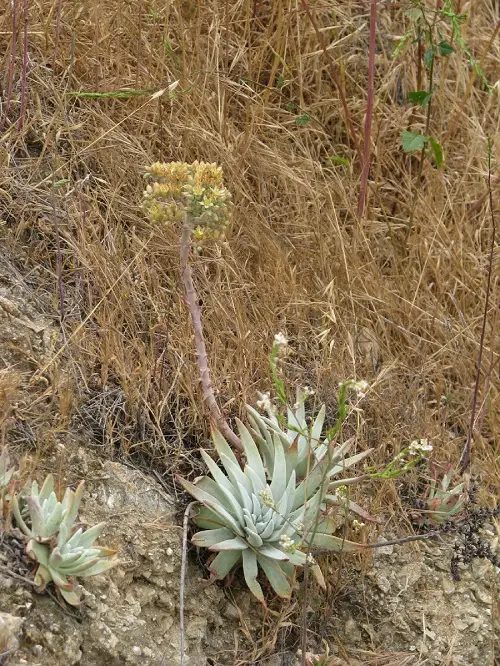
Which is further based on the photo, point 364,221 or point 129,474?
point 364,221

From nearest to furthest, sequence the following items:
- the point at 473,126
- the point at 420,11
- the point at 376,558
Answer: the point at 376,558 → the point at 420,11 → the point at 473,126

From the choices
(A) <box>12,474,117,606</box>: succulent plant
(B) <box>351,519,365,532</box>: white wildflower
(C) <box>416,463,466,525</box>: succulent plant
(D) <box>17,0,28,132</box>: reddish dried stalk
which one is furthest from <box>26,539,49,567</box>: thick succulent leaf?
(D) <box>17,0,28,132</box>: reddish dried stalk

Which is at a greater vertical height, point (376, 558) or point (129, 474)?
point (129, 474)

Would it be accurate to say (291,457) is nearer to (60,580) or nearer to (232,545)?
(232,545)

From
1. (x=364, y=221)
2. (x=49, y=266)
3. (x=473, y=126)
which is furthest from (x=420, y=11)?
(x=49, y=266)

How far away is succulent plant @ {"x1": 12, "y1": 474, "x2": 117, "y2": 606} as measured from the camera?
87.4 inches

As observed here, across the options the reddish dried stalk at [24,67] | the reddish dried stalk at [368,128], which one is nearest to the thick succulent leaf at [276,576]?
the reddish dried stalk at [368,128]

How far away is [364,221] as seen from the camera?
350 cm

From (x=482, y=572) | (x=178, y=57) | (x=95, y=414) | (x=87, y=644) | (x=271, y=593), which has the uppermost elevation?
(x=178, y=57)

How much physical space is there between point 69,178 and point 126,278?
439 mm

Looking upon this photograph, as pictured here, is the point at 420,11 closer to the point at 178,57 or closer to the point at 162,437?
the point at 178,57

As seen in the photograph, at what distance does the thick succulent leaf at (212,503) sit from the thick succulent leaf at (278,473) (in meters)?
0.16

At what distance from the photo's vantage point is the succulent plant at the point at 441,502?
295 centimetres

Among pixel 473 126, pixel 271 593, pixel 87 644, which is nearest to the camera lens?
pixel 87 644
